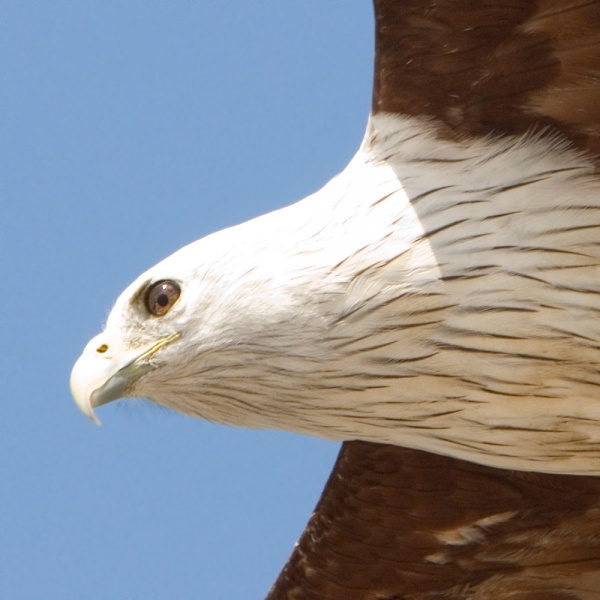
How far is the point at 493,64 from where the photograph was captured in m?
5.55

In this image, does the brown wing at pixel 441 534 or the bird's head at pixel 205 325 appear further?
the brown wing at pixel 441 534

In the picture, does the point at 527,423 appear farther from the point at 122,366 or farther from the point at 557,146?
the point at 122,366

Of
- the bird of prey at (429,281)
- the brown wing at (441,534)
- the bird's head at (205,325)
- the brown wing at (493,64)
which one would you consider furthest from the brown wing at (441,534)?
the brown wing at (493,64)

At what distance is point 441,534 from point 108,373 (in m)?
2.07

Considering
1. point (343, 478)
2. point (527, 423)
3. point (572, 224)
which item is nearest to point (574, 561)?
point (343, 478)

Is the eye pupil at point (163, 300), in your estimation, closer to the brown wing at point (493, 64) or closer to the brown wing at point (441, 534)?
the brown wing at point (493, 64)

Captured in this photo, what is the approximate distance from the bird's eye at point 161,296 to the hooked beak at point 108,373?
109mm

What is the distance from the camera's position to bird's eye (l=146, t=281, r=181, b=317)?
5.76 meters

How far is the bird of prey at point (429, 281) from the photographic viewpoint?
552 cm

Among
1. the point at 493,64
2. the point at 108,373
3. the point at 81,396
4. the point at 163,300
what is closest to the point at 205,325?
the point at 163,300

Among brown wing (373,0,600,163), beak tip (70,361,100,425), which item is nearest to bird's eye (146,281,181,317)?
beak tip (70,361,100,425)

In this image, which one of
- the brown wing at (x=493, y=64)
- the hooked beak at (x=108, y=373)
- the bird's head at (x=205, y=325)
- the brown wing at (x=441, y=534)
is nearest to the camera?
the brown wing at (x=493, y=64)

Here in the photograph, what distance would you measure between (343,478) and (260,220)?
1579 mm

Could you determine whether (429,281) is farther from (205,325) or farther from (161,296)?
(161,296)
